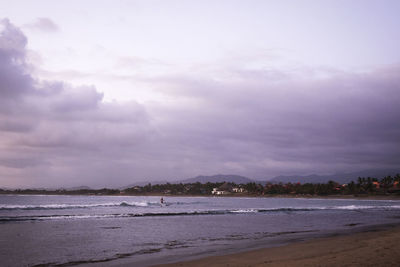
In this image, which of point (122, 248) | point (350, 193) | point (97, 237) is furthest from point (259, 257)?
point (350, 193)

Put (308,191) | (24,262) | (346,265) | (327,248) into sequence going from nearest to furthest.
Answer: (346,265), (24,262), (327,248), (308,191)

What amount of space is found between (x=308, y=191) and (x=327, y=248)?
7548 inches

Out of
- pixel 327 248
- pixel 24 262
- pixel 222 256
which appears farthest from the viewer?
pixel 327 248

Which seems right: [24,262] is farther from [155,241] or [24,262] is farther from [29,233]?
[29,233]

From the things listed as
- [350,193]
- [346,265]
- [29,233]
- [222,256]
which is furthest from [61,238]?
[350,193]

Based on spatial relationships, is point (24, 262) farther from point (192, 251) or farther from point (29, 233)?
point (29, 233)

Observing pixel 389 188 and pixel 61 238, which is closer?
pixel 61 238

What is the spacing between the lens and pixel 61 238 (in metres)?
23.0

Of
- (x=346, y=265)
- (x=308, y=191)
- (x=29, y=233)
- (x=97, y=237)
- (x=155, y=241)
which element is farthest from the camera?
(x=308, y=191)

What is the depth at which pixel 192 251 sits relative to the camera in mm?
18109

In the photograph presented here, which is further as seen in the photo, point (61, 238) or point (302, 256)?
point (61, 238)

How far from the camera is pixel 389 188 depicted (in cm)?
17875

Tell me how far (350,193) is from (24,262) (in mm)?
189019

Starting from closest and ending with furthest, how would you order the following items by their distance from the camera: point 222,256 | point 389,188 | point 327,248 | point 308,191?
point 222,256 < point 327,248 < point 389,188 < point 308,191
